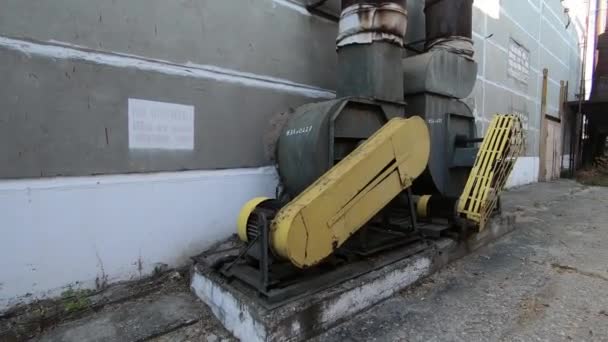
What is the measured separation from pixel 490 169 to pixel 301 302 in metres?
2.44

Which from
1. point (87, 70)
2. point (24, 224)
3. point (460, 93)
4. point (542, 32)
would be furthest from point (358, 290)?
point (542, 32)

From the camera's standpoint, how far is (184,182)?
2.96 meters

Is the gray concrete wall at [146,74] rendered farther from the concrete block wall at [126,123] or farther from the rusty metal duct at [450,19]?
the rusty metal duct at [450,19]

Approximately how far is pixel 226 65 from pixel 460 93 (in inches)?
116

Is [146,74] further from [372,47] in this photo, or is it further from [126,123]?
[372,47]

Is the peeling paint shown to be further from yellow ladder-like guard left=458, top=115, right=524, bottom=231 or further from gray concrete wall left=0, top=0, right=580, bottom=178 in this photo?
yellow ladder-like guard left=458, top=115, right=524, bottom=231

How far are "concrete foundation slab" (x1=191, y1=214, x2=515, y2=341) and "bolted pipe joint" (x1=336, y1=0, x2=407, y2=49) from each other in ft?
6.69

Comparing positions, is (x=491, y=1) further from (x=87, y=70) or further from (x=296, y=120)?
(x=87, y=70)

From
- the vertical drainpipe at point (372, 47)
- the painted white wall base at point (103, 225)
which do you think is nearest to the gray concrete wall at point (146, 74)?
the painted white wall base at point (103, 225)

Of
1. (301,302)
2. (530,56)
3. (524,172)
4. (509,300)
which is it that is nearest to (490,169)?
(509,300)

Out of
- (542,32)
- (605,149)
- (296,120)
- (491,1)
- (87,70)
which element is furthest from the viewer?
(605,149)

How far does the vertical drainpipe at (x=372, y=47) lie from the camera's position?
128 inches

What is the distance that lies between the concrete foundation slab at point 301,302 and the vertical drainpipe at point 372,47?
1.63 metres

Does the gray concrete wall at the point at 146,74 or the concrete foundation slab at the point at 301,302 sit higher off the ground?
the gray concrete wall at the point at 146,74
